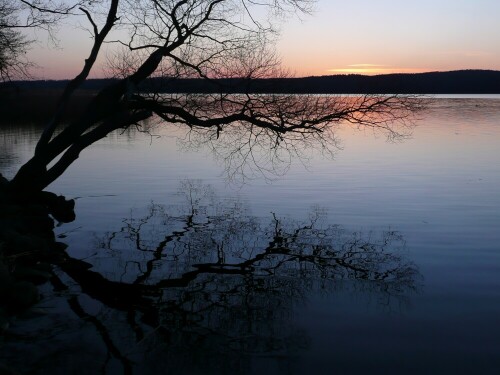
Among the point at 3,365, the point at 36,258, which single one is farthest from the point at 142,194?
the point at 3,365

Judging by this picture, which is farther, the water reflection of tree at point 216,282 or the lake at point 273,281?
the water reflection of tree at point 216,282

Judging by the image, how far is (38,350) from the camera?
7.13m

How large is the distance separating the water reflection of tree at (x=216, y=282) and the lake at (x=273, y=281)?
0.11 ft

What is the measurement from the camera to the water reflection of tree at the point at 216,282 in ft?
24.1

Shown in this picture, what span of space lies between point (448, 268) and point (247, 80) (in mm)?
7047

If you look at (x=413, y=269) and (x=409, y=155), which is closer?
(x=413, y=269)

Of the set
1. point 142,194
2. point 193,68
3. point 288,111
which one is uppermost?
point 193,68

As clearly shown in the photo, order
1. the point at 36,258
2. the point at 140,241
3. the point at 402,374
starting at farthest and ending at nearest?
the point at 140,241
the point at 36,258
the point at 402,374

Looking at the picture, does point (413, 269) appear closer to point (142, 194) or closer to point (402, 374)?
point (402, 374)

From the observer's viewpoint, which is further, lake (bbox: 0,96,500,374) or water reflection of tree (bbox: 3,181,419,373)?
water reflection of tree (bbox: 3,181,419,373)

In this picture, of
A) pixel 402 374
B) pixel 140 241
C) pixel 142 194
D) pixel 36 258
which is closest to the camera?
pixel 402 374

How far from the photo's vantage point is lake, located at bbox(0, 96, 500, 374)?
23.3 ft

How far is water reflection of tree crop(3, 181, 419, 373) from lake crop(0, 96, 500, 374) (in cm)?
3

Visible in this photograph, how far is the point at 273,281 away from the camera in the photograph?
10.1 metres
